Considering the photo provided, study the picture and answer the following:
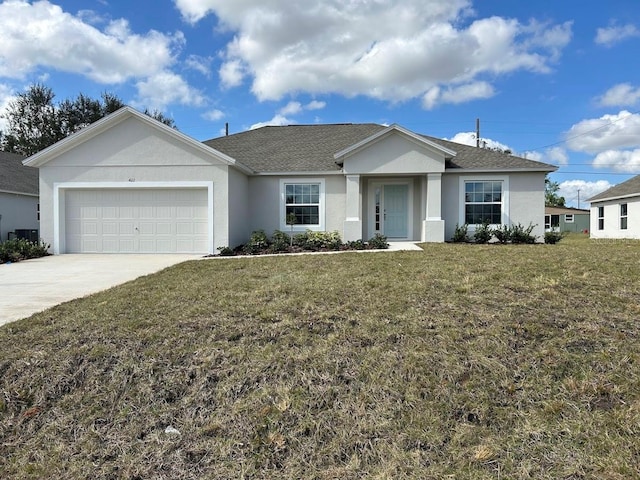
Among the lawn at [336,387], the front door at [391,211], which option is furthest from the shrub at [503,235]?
the lawn at [336,387]

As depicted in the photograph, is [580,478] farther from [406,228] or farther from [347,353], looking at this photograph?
[406,228]

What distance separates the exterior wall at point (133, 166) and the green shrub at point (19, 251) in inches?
27.0

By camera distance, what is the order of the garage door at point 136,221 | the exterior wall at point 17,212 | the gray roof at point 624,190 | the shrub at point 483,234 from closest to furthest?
the garage door at point 136,221 < the shrub at point 483,234 < the exterior wall at point 17,212 < the gray roof at point 624,190

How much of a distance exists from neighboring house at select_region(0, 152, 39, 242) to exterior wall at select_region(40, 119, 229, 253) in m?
5.79

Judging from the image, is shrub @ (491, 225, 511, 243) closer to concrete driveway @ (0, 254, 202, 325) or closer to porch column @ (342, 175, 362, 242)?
porch column @ (342, 175, 362, 242)

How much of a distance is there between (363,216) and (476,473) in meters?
13.2

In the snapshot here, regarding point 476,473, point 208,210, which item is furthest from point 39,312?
point 208,210

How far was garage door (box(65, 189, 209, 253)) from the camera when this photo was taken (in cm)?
1327

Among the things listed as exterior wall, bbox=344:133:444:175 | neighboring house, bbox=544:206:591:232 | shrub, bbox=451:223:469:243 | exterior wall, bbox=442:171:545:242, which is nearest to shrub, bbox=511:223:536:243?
exterior wall, bbox=442:171:545:242

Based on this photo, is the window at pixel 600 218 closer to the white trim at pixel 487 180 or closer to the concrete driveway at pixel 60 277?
the white trim at pixel 487 180

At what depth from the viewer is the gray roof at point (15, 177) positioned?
18.0 metres

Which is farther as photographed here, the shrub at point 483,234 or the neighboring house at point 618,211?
the neighboring house at point 618,211

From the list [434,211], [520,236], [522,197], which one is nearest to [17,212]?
[434,211]

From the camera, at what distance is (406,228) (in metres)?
15.5
